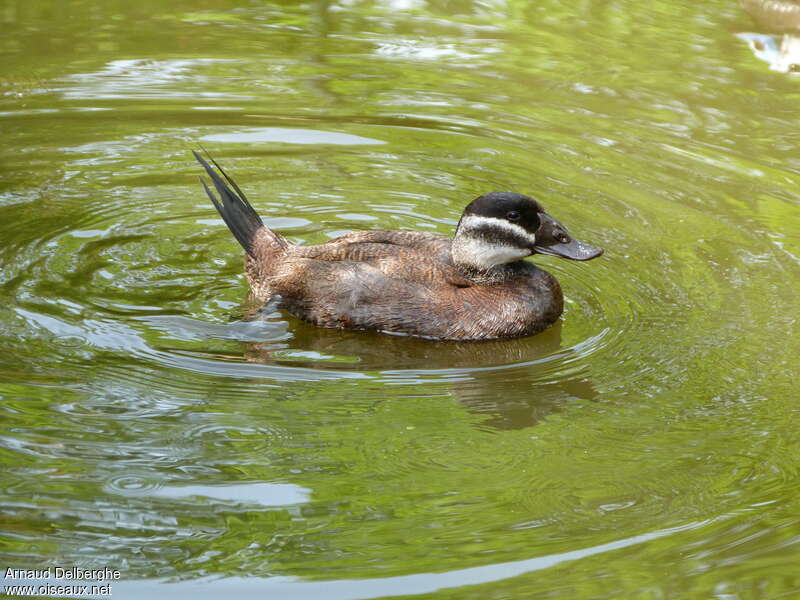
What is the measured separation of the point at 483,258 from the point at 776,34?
18.8 feet

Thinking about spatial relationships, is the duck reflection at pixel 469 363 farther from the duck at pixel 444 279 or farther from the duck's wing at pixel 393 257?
the duck's wing at pixel 393 257

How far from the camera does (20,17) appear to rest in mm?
10695

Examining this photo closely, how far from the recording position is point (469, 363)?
6.04 m

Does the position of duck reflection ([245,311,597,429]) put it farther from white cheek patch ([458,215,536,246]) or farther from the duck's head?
white cheek patch ([458,215,536,246])

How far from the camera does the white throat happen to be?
20.7 feet

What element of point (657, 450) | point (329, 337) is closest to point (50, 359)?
point (329, 337)

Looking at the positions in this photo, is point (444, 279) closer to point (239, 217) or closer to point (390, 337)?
point (390, 337)

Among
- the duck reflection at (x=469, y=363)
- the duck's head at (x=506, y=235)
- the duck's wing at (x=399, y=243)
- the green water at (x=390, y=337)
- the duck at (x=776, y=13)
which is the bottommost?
the duck reflection at (x=469, y=363)

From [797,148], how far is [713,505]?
4.84 metres

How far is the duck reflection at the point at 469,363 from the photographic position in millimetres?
5582

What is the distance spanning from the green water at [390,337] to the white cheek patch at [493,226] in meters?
0.60

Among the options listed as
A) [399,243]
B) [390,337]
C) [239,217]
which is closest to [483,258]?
[399,243]

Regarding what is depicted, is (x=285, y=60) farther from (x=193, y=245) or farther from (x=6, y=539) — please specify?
(x=6, y=539)

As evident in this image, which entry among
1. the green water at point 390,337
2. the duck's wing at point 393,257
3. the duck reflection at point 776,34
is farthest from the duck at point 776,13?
the duck's wing at point 393,257
